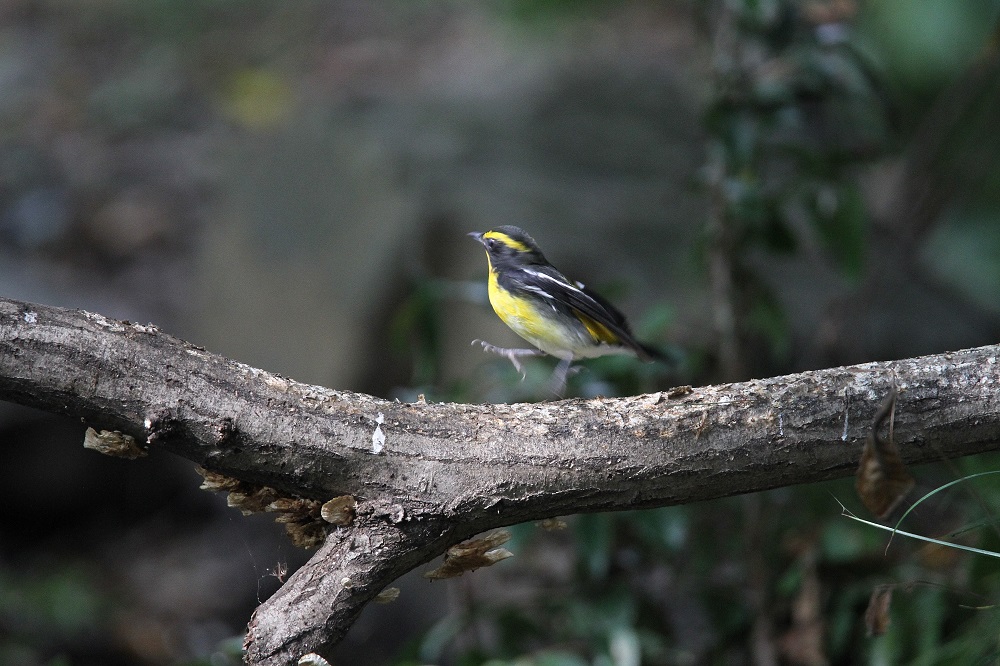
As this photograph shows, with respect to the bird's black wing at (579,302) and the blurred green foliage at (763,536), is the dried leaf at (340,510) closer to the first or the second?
the bird's black wing at (579,302)

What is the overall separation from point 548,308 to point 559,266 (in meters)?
1.43

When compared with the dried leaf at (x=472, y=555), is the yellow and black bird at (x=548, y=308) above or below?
above

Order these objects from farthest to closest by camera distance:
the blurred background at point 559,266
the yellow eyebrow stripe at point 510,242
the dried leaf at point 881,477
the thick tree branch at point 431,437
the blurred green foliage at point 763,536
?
the blurred background at point 559,266 < the blurred green foliage at point 763,536 < the yellow eyebrow stripe at point 510,242 < the thick tree branch at point 431,437 < the dried leaf at point 881,477

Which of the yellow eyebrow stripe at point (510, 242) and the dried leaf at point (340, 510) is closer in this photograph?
the dried leaf at point (340, 510)

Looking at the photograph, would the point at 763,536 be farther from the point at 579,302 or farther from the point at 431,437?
the point at 431,437

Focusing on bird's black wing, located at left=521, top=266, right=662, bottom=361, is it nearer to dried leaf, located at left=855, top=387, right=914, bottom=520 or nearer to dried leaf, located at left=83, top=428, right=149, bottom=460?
dried leaf, located at left=855, top=387, right=914, bottom=520

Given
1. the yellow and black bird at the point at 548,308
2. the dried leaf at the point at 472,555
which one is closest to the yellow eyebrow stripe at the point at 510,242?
the yellow and black bird at the point at 548,308

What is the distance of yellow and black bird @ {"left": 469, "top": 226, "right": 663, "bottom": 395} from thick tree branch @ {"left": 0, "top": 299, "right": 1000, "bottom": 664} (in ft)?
1.76

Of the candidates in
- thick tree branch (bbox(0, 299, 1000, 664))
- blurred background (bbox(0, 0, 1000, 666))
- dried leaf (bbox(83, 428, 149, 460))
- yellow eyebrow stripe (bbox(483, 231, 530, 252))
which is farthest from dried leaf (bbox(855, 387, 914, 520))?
dried leaf (bbox(83, 428, 149, 460))

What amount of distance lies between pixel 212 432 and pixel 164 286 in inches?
176

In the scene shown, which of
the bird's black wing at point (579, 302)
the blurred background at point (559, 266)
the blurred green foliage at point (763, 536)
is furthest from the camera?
the blurred background at point (559, 266)

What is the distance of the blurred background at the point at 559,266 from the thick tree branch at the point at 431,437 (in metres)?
0.23

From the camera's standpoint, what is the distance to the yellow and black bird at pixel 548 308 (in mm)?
2135

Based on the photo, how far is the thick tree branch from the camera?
4.81 feet
